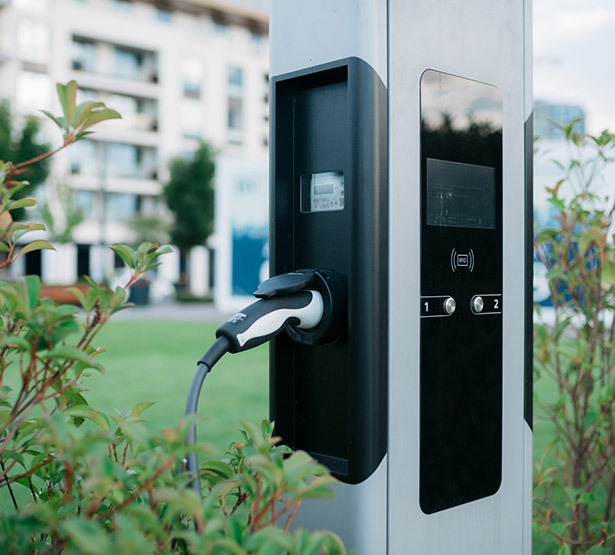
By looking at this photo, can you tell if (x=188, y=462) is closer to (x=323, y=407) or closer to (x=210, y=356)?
(x=210, y=356)

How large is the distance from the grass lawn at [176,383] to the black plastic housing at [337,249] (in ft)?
7.35

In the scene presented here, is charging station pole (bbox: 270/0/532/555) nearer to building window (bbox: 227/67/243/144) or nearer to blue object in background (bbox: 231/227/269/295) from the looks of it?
blue object in background (bbox: 231/227/269/295)

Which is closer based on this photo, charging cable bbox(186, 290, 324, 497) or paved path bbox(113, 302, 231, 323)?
charging cable bbox(186, 290, 324, 497)

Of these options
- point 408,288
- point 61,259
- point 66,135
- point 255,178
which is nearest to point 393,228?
point 408,288

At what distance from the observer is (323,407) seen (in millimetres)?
1357

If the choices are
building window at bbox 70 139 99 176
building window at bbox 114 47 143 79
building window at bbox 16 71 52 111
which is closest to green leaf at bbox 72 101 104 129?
building window at bbox 16 71 52 111

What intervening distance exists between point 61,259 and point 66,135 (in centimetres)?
2840

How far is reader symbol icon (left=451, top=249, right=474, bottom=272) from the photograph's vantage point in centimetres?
142

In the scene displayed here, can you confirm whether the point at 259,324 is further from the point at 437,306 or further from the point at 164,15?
the point at 164,15

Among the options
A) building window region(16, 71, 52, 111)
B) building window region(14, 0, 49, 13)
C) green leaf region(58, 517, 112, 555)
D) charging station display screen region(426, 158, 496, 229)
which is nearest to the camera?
green leaf region(58, 517, 112, 555)

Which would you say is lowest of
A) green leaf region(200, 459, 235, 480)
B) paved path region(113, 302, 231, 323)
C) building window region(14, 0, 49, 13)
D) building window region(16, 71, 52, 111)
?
paved path region(113, 302, 231, 323)

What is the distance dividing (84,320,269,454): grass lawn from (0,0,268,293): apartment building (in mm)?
17387

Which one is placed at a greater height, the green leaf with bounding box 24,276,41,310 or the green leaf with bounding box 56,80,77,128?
the green leaf with bounding box 56,80,77,128

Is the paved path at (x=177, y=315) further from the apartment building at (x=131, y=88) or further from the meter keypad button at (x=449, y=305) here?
the meter keypad button at (x=449, y=305)
